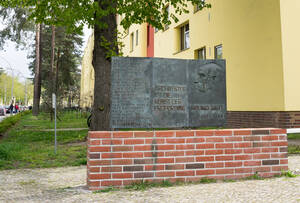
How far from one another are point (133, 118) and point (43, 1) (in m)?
6.40

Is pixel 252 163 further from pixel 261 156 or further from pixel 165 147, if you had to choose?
pixel 165 147

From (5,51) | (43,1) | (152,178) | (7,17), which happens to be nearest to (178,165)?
(152,178)

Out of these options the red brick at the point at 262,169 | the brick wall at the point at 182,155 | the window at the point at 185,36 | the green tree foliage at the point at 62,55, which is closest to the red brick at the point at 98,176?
the brick wall at the point at 182,155

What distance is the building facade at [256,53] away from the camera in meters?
10.3

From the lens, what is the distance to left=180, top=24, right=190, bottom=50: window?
60.0 ft

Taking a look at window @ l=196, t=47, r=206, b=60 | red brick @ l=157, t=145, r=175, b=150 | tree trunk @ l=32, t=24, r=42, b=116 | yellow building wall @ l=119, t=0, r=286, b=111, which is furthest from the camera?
tree trunk @ l=32, t=24, r=42, b=116

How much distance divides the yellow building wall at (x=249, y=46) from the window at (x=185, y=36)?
2377 millimetres

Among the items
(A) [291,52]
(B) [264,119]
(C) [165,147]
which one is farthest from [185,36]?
(C) [165,147]

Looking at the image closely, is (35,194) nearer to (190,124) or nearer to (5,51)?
(190,124)

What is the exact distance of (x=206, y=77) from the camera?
4945 millimetres

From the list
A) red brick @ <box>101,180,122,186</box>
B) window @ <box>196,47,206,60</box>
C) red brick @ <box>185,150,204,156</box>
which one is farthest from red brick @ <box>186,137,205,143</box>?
window @ <box>196,47,206,60</box>

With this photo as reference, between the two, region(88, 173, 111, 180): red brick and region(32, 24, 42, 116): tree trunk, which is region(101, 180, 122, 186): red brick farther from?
region(32, 24, 42, 116): tree trunk

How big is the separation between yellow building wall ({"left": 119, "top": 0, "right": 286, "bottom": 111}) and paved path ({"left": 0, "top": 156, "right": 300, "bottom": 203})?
714 centimetres

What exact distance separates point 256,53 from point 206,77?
7586 mm
